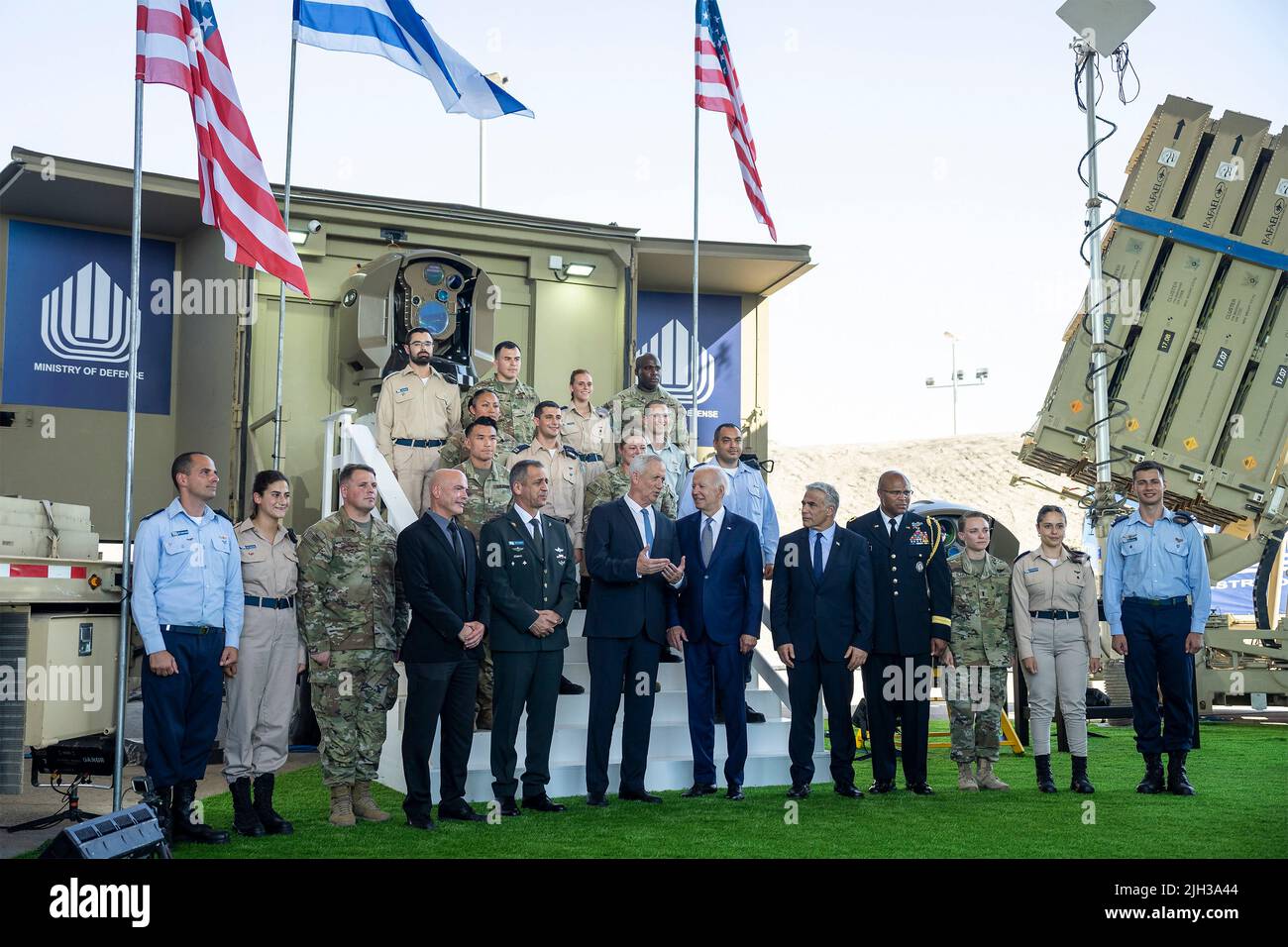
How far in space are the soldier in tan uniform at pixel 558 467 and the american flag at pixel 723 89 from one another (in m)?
3.54

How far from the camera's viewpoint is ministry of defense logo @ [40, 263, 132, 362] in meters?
10.3

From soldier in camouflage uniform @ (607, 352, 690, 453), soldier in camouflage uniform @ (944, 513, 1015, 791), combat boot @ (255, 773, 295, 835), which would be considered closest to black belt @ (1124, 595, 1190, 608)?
soldier in camouflage uniform @ (944, 513, 1015, 791)

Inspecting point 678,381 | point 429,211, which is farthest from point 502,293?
point 678,381

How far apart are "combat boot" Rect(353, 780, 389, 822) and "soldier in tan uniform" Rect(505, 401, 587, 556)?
7.38 feet

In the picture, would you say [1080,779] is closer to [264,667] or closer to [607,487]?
[607,487]

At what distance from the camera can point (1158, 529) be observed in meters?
7.48

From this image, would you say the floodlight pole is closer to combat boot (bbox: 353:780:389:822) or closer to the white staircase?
the white staircase

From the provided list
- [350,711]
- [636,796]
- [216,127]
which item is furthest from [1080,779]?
[216,127]

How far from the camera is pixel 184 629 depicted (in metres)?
5.67

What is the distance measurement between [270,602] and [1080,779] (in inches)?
187

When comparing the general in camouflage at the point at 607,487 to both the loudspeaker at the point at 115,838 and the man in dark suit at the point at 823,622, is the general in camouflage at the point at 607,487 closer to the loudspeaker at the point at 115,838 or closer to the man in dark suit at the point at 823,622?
the man in dark suit at the point at 823,622
